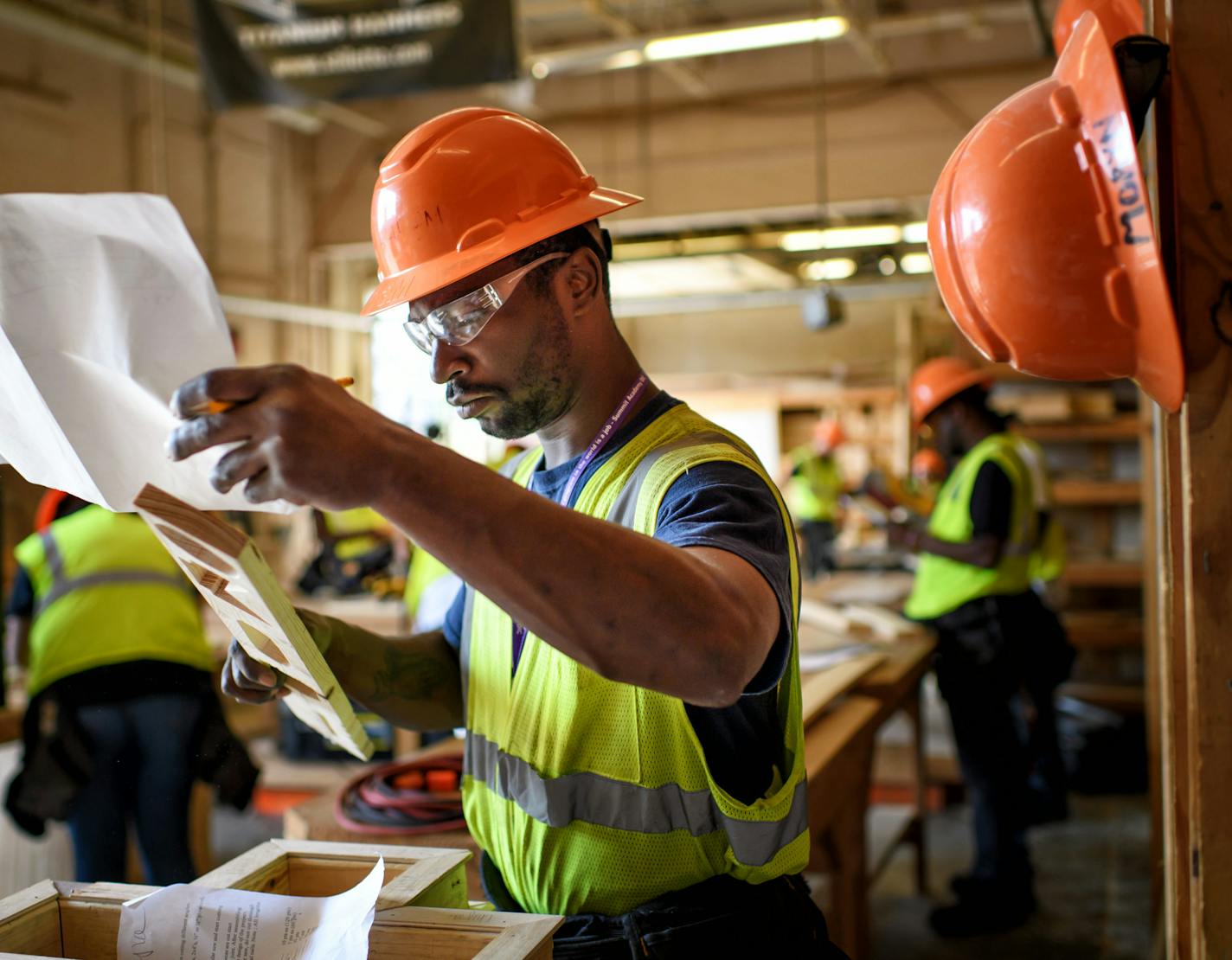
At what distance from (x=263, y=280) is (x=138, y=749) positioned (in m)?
A: 8.38

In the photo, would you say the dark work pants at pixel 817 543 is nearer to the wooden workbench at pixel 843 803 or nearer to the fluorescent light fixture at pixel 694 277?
the fluorescent light fixture at pixel 694 277

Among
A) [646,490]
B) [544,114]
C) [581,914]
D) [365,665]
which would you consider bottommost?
[581,914]

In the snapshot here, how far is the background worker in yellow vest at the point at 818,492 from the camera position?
12.6 m

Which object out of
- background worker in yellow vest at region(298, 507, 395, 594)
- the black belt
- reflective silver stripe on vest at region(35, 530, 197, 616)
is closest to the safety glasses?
the black belt

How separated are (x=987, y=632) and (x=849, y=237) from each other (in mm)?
9917

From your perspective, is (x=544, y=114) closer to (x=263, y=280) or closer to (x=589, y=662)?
(x=263, y=280)

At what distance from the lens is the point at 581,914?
1755 millimetres

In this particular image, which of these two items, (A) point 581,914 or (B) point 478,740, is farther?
(B) point 478,740

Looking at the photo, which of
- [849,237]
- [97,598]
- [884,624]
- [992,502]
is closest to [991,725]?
[884,624]

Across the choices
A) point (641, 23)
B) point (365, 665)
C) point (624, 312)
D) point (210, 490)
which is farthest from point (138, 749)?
point (624, 312)

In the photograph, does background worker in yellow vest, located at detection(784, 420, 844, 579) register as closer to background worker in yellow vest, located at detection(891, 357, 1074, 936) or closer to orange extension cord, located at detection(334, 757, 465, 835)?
background worker in yellow vest, located at detection(891, 357, 1074, 936)

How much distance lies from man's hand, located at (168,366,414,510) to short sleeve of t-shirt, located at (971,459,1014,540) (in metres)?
4.62

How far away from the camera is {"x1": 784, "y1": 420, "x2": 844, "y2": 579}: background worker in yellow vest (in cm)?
1264

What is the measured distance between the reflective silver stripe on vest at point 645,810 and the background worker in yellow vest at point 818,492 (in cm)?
1072
